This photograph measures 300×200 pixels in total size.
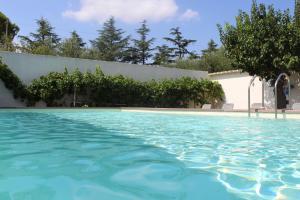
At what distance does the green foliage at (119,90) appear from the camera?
18672 millimetres

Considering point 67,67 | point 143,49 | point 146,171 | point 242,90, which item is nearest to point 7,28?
point 143,49

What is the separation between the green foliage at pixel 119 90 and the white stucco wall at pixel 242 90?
2.06 ft

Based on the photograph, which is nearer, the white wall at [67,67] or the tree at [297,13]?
the tree at [297,13]

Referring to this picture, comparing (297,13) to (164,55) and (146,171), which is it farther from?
(164,55)

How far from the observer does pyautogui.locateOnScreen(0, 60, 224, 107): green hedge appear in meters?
18.4

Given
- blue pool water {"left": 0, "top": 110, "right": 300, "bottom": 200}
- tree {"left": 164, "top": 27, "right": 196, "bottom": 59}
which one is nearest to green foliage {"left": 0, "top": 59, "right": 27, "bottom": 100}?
blue pool water {"left": 0, "top": 110, "right": 300, "bottom": 200}

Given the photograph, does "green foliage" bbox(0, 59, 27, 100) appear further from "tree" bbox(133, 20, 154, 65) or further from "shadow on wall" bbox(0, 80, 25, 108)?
Result: "tree" bbox(133, 20, 154, 65)

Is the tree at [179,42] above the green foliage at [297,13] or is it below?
above

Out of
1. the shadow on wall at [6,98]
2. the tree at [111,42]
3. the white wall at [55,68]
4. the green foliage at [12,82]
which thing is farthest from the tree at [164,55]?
the shadow on wall at [6,98]

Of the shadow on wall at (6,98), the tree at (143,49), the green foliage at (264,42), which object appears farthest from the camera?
the tree at (143,49)

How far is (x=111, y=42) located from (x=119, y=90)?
25701 millimetres

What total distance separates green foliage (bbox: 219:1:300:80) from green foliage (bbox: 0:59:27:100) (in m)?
10.7

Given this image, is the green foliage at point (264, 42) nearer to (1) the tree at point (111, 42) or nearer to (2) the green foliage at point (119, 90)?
(2) the green foliage at point (119, 90)

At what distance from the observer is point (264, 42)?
17.1 metres
